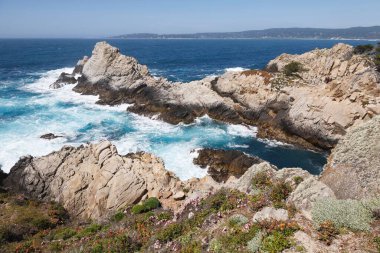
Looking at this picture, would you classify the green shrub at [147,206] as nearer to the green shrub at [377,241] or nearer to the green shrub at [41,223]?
the green shrub at [41,223]

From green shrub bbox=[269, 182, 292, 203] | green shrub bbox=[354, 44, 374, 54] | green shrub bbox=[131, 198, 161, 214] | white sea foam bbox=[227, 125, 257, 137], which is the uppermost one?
green shrub bbox=[354, 44, 374, 54]

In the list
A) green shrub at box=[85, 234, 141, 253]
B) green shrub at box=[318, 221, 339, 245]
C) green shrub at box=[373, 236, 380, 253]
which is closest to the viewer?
green shrub at box=[373, 236, 380, 253]

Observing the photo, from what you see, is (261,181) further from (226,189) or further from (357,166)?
(357,166)

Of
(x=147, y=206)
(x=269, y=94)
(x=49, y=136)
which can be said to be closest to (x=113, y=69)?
(x=49, y=136)

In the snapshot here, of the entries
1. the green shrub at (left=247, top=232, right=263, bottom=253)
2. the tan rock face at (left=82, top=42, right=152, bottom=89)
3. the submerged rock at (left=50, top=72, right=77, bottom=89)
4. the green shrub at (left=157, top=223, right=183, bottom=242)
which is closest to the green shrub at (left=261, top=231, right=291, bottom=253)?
the green shrub at (left=247, top=232, right=263, bottom=253)

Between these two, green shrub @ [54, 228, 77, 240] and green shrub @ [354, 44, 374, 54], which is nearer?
green shrub @ [54, 228, 77, 240]

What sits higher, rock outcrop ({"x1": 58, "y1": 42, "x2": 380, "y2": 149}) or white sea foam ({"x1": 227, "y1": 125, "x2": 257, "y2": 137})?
rock outcrop ({"x1": 58, "y1": 42, "x2": 380, "y2": 149})

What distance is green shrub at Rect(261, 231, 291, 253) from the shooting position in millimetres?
10633

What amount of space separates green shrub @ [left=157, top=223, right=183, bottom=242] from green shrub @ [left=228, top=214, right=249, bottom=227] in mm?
2618

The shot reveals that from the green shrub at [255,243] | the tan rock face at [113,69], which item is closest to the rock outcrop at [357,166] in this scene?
the green shrub at [255,243]

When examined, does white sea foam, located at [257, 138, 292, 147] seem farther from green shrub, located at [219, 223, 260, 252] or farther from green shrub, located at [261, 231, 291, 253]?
green shrub, located at [261, 231, 291, 253]

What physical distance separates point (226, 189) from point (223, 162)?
16143mm

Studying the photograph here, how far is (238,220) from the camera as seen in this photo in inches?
515

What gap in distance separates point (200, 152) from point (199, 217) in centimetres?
2029
